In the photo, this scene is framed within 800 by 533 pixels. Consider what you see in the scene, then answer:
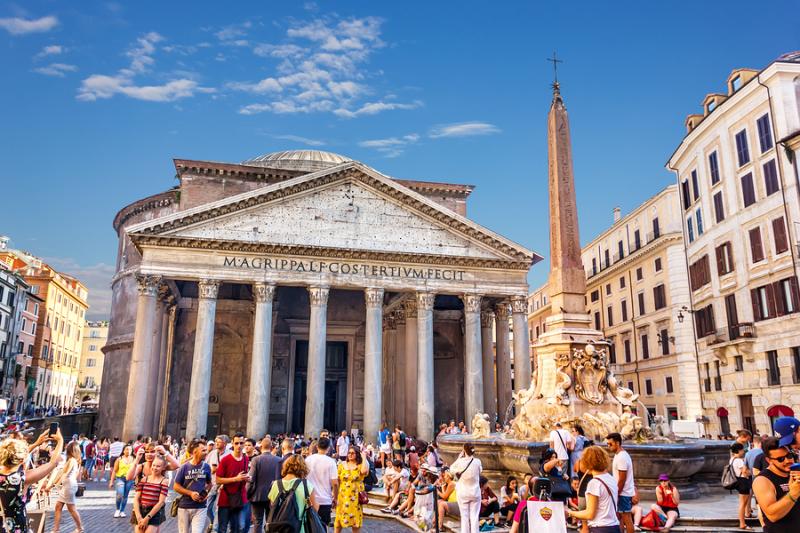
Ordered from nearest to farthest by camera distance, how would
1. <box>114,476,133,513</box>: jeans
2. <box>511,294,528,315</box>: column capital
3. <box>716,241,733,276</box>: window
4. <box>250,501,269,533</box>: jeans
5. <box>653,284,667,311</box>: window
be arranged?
<box>250,501,269,533</box>: jeans, <box>114,476,133,513</box>: jeans, <box>716,241,733,276</box>: window, <box>511,294,528,315</box>: column capital, <box>653,284,667,311</box>: window

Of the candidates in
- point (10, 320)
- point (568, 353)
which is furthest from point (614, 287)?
point (10, 320)

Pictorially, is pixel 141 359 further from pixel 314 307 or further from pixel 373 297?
pixel 373 297

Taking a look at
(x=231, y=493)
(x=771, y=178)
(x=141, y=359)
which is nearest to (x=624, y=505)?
(x=231, y=493)

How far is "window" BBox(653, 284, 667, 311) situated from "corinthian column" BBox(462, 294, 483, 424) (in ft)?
39.0

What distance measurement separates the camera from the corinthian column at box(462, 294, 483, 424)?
24.6 metres

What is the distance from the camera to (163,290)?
2484cm

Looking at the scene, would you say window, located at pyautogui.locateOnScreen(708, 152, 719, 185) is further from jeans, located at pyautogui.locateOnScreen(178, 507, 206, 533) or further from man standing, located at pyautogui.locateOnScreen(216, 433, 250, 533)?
jeans, located at pyautogui.locateOnScreen(178, 507, 206, 533)

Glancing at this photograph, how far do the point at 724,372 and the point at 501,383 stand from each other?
927cm

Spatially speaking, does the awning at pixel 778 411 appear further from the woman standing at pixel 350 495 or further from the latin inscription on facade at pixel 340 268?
the woman standing at pixel 350 495

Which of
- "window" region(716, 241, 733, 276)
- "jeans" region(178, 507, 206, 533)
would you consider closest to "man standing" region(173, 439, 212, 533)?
"jeans" region(178, 507, 206, 533)

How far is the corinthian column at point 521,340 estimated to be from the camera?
25.6 m

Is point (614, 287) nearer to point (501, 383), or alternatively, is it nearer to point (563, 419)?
point (501, 383)

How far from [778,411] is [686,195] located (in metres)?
11.4

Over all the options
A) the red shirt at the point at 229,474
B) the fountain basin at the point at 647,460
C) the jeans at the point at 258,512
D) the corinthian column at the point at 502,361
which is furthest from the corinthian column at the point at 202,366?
the jeans at the point at 258,512
